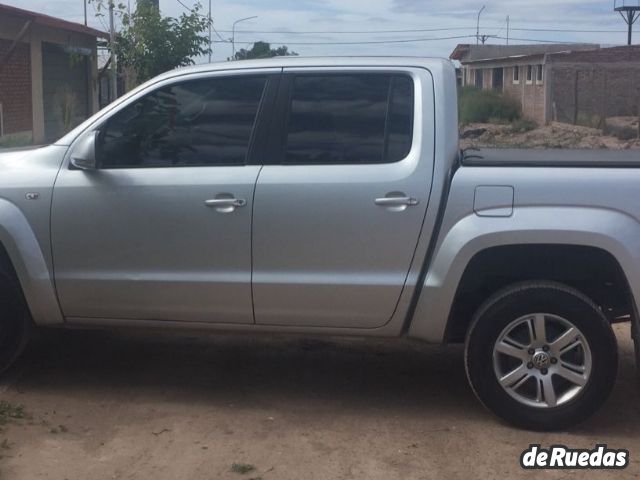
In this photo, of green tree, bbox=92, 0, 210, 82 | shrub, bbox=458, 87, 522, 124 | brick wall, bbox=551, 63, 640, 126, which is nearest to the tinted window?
green tree, bbox=92, 0, 210, 82

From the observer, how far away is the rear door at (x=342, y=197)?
16.3ft

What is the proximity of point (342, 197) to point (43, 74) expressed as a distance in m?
20.8

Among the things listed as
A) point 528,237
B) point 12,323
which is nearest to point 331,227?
point 528,237

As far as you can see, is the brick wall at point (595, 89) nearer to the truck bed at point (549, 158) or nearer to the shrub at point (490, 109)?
the shrub at point (490, 109)

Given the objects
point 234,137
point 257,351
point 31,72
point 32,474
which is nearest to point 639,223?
point 234,137

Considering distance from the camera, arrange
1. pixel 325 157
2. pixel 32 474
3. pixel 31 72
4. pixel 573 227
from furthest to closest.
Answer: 1. pixel 31 72
2. pixel 325 157
3. pixel 573 227
4. pixel 32 474

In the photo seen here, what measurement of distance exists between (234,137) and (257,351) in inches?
68.9

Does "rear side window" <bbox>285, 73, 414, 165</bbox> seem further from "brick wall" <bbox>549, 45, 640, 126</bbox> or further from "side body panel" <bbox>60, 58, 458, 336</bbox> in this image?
"brick wall" <bbox>549, 45, 640, 126</bbox>

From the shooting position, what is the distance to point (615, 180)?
4805 millimetres

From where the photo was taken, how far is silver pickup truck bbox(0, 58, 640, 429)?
4.85 m

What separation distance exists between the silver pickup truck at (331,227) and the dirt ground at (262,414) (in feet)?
1.16

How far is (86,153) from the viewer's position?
5.17m

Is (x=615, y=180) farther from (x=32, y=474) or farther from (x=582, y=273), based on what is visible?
(x=32, y=474)

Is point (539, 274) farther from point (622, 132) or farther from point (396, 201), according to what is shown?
point (622, 132)
